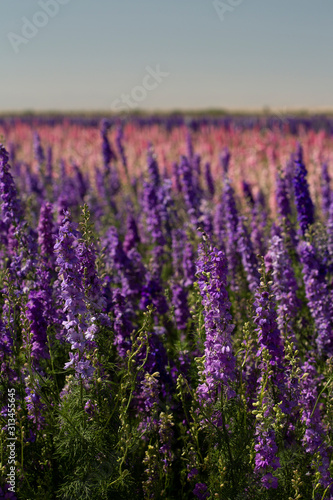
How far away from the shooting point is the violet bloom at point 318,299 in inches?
197

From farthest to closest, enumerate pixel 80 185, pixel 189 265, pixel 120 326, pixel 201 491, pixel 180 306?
pixel 80 185 < pixel 189 265 < pixel 180 306 < pixel 120 326 < pixel 201 491

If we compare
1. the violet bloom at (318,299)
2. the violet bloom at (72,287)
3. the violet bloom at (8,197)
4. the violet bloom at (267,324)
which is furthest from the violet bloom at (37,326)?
the violet bloom at (318,299)

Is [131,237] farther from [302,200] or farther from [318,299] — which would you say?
[318,299]

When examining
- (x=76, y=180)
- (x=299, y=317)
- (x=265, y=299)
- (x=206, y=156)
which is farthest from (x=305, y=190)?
(x=206, y=156)

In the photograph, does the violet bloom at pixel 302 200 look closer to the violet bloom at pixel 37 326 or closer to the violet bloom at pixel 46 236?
the violet bloom at pixel 46 236

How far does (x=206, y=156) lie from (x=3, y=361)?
18.5 m

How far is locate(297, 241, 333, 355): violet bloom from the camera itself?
499 centimetres

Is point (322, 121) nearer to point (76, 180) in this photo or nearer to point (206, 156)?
point (206, 156)

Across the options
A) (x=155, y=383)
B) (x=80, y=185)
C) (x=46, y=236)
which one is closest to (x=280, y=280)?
(x=155, y=383)

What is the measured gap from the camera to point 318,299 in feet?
16.8

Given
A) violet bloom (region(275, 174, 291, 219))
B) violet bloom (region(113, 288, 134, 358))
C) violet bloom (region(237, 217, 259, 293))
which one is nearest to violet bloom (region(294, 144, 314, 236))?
violet bloom (region(275, 174, 291, 219))

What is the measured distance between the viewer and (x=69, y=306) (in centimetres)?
326

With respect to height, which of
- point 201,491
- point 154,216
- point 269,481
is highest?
point 154,216

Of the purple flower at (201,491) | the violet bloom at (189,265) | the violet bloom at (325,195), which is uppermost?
the violet bloom at (325,195)
